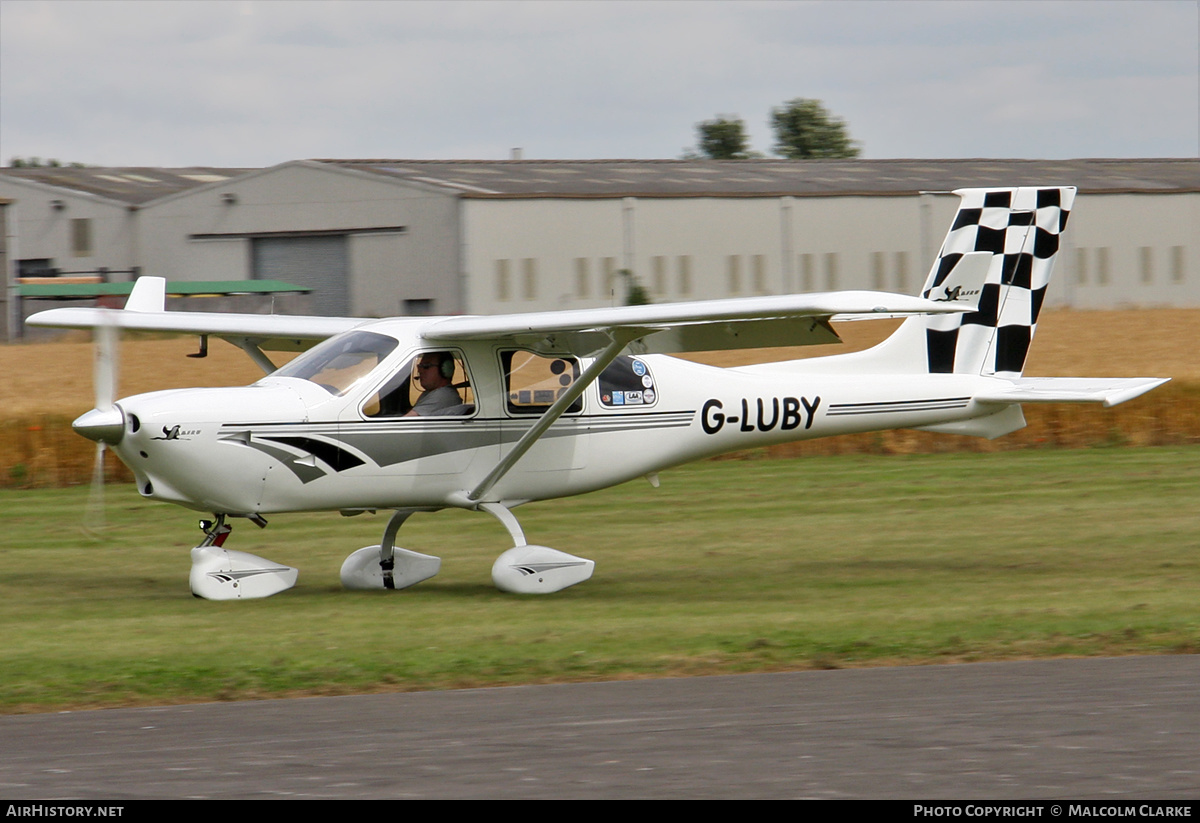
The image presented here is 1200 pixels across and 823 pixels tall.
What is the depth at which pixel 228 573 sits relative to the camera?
11438mm

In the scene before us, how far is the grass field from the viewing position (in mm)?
8961

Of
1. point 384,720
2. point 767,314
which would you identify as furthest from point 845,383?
point 384,720

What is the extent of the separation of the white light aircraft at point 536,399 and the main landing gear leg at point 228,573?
0.05 feet

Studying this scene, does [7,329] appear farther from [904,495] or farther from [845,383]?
[845,383]

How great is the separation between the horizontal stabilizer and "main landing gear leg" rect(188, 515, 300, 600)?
20.4 ft

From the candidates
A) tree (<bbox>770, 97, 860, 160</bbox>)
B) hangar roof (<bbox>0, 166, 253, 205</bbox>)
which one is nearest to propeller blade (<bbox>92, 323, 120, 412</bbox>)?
hangar roof (<bbox>0, 166, 253, 205</bbox>)

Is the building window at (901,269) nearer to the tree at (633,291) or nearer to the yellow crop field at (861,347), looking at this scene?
the yellow crop field at (861,347)

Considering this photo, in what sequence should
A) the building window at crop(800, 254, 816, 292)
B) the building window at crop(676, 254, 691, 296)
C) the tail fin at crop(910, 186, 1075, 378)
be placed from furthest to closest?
the building window at crop(800, 254, 816, 292) → the building window at crop(676, 254, 691, 296) → the tail fin at crop(910, 186, 1075, 378)

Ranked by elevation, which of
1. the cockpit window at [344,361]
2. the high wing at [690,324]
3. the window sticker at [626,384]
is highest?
the high wing at [690,324]

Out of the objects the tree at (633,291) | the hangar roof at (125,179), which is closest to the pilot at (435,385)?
the tree at (633,291)

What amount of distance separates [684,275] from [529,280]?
218 inches

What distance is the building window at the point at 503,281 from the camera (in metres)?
44.4

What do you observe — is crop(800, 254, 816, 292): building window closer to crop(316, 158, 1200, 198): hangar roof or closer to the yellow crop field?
crop(316, 158, 1200, 198): hangar roof

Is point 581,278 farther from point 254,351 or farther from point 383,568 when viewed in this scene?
point 383,568
